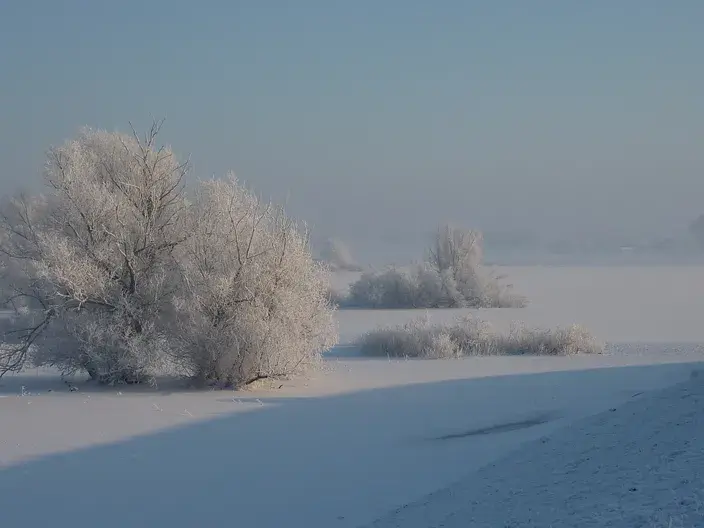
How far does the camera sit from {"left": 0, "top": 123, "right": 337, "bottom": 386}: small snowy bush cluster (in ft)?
50.3

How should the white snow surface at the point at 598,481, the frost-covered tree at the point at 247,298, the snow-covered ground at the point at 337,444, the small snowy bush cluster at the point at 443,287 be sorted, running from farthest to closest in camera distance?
the small snowy bush cluster at the point at 443,287
the frost-covered tree at the point at 247,298
the snow-covered ground at the point at 337,444
the white snow surface at the point at 598,481

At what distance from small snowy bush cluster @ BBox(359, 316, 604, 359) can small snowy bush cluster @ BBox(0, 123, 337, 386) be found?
16.3 ft

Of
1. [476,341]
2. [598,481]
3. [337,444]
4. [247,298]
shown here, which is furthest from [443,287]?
[598,481]

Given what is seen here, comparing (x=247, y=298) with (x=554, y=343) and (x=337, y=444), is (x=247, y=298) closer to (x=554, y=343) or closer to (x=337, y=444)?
(x=337, y=444)

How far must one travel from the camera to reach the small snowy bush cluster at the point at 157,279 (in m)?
15.3

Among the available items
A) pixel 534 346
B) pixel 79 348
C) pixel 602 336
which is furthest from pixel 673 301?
pixel 79 348

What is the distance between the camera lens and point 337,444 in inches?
447

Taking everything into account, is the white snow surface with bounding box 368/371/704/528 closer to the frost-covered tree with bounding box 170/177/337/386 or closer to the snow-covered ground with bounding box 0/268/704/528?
the snow-covered ground with bounding box 0/268/704/528

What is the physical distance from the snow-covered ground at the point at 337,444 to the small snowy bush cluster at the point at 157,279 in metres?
0.67

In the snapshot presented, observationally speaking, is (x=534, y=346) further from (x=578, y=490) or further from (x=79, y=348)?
(x=578, y=490)

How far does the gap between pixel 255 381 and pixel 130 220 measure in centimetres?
384

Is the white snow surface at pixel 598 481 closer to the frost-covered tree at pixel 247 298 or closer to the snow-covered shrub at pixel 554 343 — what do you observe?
the frost-covered tree at pixel 247 298

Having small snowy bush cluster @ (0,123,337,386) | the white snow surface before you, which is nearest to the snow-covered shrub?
small snowy bush cluster @ (0,123,337,386)

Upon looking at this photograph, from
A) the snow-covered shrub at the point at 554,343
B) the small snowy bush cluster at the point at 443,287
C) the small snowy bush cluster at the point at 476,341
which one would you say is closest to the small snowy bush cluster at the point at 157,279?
the small snowy bush cluster at the point at 476,341
